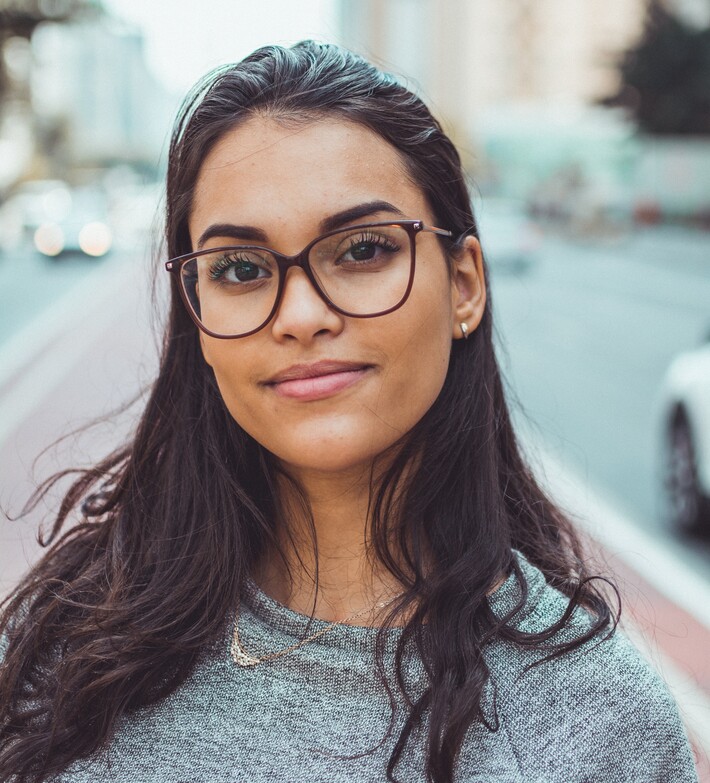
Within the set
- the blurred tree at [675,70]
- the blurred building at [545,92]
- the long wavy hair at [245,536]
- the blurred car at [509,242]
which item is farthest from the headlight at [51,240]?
the long wavy hair at [245,536]

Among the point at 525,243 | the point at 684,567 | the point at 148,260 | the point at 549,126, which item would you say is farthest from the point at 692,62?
the point at 148,260

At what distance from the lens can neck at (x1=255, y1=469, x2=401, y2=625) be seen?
1.69 metres

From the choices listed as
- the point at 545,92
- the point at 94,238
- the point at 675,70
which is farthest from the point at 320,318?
the point at 545,92

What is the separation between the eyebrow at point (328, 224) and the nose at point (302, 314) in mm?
74

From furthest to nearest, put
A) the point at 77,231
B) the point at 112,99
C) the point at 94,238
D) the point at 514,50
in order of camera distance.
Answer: the point at 112,99 → the point at 514,50 → the point at 94,238 → the point at 77,231

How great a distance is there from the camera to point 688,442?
663cm

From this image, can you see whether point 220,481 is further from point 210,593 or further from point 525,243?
point 525,243

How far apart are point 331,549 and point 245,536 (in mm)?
162

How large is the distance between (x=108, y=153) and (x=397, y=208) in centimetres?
12734

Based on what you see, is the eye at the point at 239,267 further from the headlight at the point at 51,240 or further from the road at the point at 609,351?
the headlight at the point at 51,240

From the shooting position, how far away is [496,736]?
1511 millimetres

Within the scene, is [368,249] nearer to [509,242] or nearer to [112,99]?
[509,242]

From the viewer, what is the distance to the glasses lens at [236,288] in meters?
1.54

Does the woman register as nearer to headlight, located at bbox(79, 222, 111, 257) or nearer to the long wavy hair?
the long wavy hair
